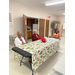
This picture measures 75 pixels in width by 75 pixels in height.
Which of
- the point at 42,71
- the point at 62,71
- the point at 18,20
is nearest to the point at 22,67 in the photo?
the point at 42,71

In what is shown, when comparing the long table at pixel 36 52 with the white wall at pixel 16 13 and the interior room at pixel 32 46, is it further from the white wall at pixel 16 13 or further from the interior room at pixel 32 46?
the white wall at pixel 16 13

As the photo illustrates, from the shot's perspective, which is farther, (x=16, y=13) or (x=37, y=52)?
(x=16, y=13)

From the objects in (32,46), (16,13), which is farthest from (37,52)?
(16,13)

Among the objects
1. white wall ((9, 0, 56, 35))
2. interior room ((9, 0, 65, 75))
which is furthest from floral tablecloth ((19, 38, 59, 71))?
white wall ((9, 0, 56, 35))

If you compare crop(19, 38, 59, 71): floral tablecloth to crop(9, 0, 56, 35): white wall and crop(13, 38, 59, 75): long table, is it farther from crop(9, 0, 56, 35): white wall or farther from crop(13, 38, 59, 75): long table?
crop(9, 0, 56, 35): white wall

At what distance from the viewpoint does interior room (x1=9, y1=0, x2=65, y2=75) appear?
5.58 feet

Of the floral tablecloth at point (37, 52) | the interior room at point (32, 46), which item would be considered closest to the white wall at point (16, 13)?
the interior room at point (32, 46)

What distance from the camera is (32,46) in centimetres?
206

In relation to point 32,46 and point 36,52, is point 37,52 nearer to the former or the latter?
point 36,52

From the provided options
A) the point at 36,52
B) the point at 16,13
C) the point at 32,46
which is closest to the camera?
the point at 36,52

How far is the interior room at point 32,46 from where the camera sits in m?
1.70

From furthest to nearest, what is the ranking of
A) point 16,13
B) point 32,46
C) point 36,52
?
1. point 16,13
2. point 32,46
3. point 36,52
